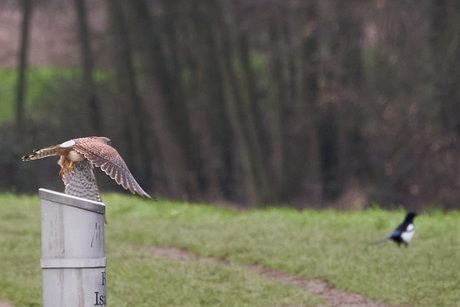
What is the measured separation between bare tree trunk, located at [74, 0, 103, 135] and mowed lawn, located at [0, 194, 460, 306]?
8.13 m

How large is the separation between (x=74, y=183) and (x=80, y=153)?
46 cm

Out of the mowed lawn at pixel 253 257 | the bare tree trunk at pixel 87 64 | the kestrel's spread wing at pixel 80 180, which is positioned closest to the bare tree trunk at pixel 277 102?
the mowed lawn at pixel 253 257

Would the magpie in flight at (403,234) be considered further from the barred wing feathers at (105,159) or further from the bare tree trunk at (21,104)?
the bare tree trunk at (21,104)

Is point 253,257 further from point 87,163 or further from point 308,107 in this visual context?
point 308,107

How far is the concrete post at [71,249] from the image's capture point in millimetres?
5035

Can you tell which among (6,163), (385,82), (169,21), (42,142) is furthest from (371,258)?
(42,142)

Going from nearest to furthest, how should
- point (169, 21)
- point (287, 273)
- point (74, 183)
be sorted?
point (74, 183), point (287, 273), point (169, 21)

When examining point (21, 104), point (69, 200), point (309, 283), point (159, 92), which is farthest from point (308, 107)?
point (69, 200)

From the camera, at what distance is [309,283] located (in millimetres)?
9367

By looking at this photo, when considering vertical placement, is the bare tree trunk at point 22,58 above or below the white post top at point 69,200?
above

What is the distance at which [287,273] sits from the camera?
9938 millimetres

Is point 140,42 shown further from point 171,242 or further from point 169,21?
point 171,242

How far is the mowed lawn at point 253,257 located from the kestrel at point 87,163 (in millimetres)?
2552

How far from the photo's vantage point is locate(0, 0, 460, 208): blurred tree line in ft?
55.4
